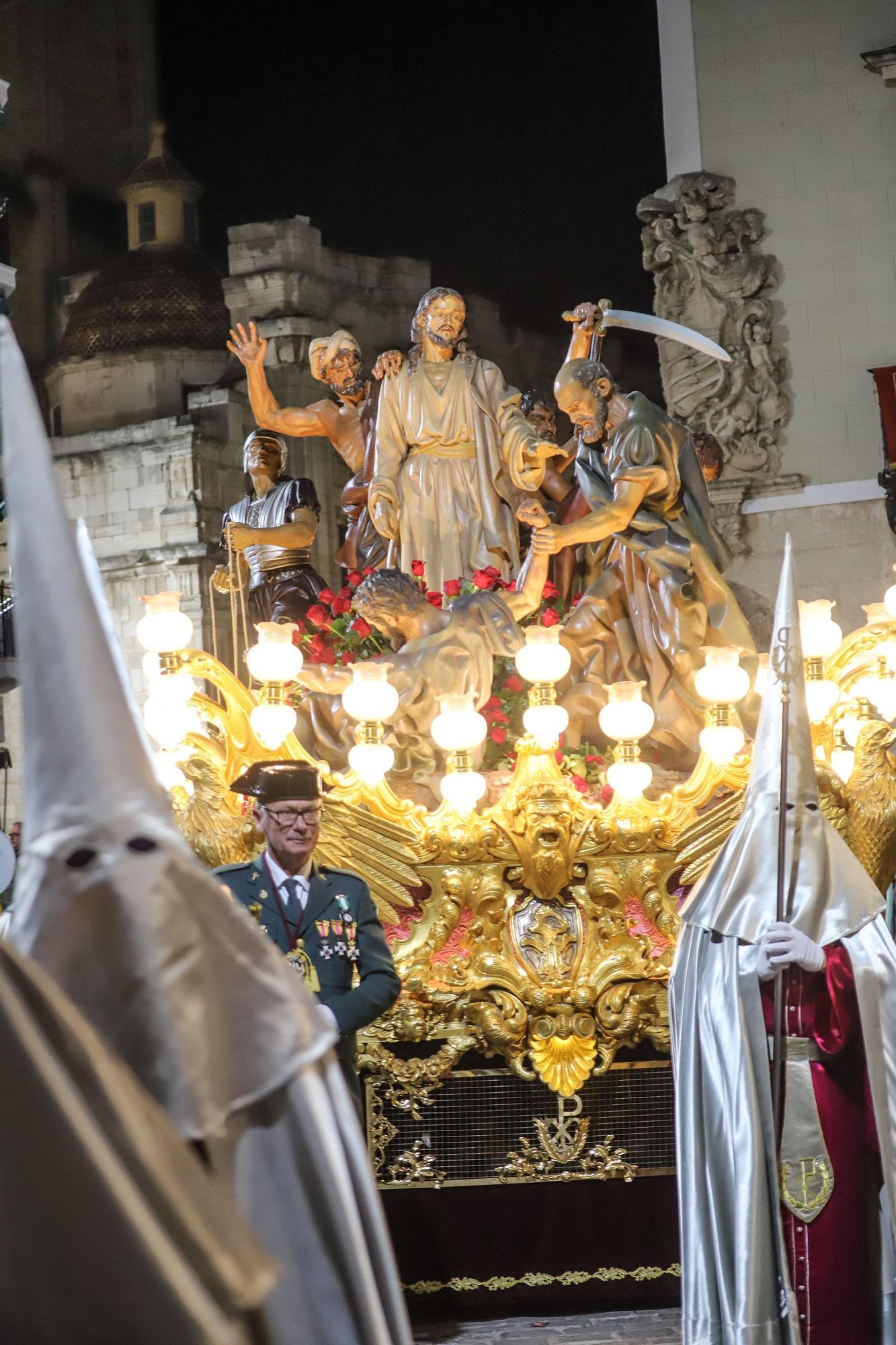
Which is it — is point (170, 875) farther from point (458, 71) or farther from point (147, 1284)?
point (458, 71)

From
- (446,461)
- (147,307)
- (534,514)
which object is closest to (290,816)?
(534,514)

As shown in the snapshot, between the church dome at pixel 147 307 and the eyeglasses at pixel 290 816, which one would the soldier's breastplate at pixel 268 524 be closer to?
the eyeglasses at pixel 290 816

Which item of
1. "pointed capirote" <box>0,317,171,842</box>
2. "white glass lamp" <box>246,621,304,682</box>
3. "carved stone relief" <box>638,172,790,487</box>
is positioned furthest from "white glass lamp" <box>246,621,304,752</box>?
"carved stone relief" <box>638,172,790,487</box>

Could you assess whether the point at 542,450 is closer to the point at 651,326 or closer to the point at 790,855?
the point at 651,326

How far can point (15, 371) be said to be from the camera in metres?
1.60

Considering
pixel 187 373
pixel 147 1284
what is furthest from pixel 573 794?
pixel 187 373

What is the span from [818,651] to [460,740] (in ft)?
4.00

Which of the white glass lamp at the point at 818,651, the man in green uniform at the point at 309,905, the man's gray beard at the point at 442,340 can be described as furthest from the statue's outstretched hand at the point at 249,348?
the man in green uniform at the point at 309,905

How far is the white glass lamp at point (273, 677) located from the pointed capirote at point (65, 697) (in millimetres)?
3771

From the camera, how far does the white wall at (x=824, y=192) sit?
10547mm

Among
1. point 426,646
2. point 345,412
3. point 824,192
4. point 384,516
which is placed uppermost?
point 824,192

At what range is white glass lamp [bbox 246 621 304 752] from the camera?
5.29 m

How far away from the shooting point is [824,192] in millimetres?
10680

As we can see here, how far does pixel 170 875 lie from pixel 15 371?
1.72ft
